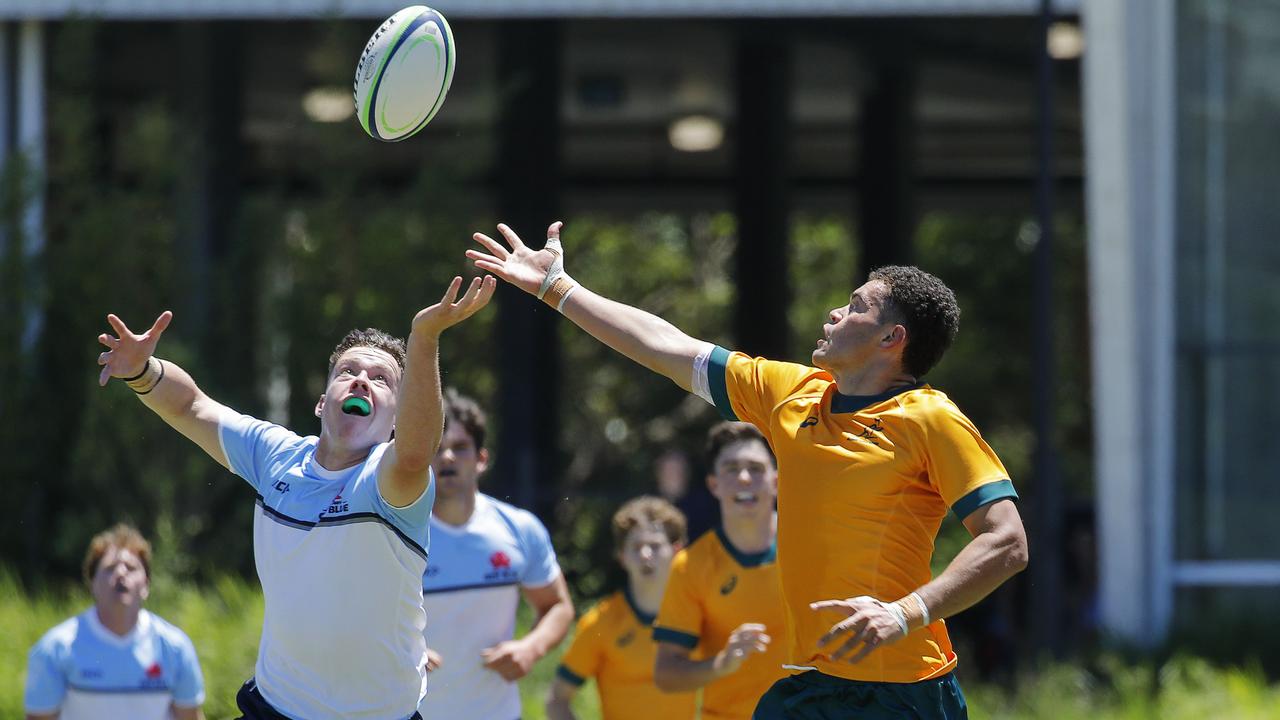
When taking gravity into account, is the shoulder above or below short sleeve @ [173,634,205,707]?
above

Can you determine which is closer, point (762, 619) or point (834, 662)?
point (834, 662)

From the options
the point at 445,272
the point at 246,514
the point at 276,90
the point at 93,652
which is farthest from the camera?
the point at 276,90

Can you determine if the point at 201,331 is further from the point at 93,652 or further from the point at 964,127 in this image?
the point at 964,127

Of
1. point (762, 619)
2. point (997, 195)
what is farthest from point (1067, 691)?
point (997, 195)

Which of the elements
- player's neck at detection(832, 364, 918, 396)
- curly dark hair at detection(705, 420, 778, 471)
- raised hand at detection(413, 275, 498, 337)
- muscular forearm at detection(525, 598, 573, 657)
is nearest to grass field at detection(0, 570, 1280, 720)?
muscular forearm at detection(525, 598, 573, 657)

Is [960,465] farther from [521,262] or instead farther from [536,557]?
[536,557]

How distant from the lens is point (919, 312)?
500 cm

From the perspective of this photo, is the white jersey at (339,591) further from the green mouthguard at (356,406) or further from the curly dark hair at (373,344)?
the curly dark hair at (373,344)

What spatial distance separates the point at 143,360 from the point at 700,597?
2.42 meters

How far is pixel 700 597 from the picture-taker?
22.0ft

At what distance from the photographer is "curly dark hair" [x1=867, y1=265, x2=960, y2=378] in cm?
500

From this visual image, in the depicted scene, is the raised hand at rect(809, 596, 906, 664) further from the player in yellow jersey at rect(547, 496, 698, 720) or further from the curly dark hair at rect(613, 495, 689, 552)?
the curly dark hair at rect(613, 495, 689, 552)

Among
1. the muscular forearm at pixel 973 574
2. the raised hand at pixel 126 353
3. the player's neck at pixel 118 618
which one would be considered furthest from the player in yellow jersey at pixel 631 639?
the muscular forearm at pixel 973 574

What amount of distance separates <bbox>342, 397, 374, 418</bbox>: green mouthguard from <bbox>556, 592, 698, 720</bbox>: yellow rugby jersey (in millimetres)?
2680
